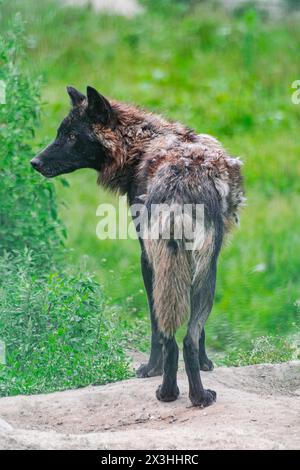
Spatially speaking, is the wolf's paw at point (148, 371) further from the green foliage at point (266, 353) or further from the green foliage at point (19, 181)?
the green foliage at point (19, 181)

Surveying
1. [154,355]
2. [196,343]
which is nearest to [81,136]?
[154,355]

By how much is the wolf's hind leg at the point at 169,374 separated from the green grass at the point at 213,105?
1872 millimetres

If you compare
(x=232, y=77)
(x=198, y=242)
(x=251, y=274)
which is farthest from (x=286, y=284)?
(x=232, y=77)

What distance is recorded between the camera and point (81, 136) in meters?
6.95

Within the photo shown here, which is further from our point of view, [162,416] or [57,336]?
[57,336]

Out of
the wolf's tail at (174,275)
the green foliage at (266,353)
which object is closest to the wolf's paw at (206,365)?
the green foliage at (266,353)

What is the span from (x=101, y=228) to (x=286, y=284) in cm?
216

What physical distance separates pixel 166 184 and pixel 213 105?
767 centimetres

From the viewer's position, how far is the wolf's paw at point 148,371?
7.02m

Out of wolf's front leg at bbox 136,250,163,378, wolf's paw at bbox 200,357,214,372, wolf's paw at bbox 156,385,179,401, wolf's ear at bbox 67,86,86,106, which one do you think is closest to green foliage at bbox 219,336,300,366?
wolf's paw at bbox 200,357,214,372

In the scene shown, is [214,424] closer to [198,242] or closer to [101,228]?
[198,242]

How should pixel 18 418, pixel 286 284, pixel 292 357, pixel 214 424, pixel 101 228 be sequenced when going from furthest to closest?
pixel 101 228
pixel 286 284
pixel 292 357
pixel 18 418
pixel 214 424

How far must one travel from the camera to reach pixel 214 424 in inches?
228

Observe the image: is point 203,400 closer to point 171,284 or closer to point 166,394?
point 166,394
